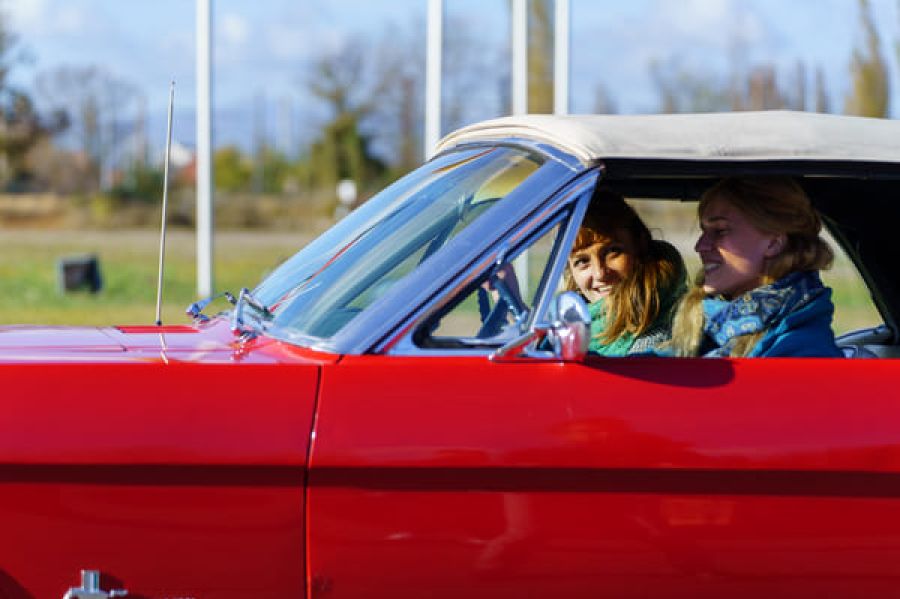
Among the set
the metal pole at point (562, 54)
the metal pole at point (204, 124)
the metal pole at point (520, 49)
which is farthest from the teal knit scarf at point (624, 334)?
the metal pole at point (204, 124)

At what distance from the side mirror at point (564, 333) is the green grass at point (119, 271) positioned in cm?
628

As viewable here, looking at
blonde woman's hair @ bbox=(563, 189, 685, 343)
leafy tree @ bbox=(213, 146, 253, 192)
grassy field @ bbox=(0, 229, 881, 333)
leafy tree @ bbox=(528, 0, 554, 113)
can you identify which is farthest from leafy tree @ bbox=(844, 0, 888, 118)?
leafy tree @ bbox=(213, 146, 253, 192)

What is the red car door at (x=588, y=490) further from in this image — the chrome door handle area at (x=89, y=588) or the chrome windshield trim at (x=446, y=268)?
the chrome door handle area at (x=89, y=588)

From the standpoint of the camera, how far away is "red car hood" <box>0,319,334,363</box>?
8.70 ft

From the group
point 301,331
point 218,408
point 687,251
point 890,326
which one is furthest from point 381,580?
point 890,326

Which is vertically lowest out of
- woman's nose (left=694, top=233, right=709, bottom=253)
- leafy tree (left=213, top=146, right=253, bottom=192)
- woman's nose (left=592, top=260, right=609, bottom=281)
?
leafy tree (left=213, top=146, right=253, bottom=192)

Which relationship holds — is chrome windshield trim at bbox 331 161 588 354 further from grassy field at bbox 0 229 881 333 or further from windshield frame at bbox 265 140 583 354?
grassy field at bbox 0 229 881 333

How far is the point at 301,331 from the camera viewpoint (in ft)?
9.28

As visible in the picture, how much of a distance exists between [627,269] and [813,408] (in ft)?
3.47

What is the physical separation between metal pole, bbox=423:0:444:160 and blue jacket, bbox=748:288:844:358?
8.61 meters

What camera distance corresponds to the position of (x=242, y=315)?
10.3 ft

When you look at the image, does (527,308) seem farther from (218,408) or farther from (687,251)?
(687,251)

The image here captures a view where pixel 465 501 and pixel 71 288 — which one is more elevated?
pixel 465 501

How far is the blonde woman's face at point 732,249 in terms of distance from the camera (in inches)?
126
